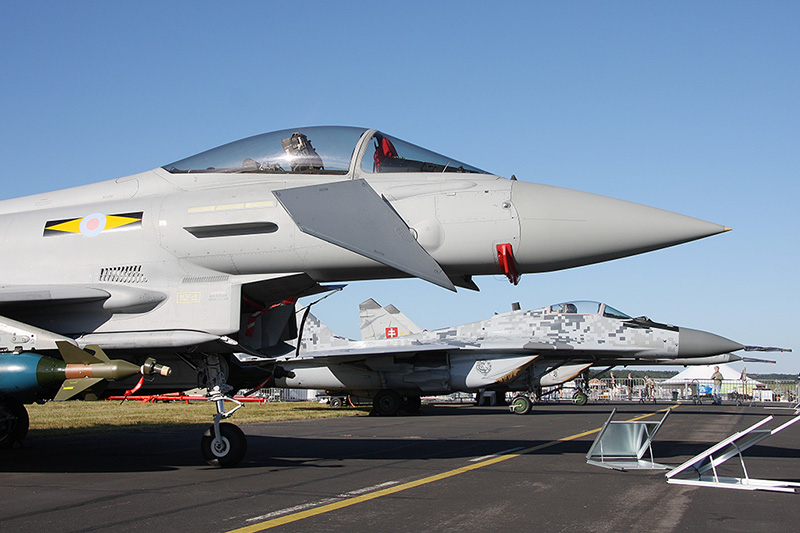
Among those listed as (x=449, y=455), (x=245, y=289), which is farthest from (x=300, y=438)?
(x=245, y=289)

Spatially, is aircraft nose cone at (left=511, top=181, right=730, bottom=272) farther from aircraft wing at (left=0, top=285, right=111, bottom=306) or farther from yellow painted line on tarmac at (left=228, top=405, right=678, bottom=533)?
aircraft wing at (left=0, top=285, right=111, bottom=306)

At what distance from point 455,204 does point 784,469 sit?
16.5ft

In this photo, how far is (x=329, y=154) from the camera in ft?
25.6

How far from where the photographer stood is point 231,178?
8.09 metres

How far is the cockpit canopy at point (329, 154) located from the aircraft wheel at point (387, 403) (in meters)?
14.0

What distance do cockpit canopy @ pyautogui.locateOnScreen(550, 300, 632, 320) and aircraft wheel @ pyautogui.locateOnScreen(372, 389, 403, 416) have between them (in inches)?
240

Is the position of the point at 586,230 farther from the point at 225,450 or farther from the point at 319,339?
the point at 319,339

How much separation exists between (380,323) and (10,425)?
19.1 metres

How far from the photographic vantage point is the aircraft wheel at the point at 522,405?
69.6ft

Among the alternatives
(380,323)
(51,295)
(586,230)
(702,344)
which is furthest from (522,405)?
(51,295)

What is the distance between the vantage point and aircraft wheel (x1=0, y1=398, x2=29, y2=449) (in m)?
10.4

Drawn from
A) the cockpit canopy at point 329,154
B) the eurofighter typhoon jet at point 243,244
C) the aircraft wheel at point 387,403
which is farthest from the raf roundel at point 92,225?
the aircraft wheel at point 387,403

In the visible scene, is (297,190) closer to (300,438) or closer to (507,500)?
(507,500)

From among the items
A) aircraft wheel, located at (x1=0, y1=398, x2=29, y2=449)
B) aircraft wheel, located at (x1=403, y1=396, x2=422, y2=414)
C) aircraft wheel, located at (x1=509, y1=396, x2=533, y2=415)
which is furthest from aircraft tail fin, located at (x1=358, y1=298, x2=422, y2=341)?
aircraft wheel, located at (x1=0, y1=398, x2=29, y2=449)
